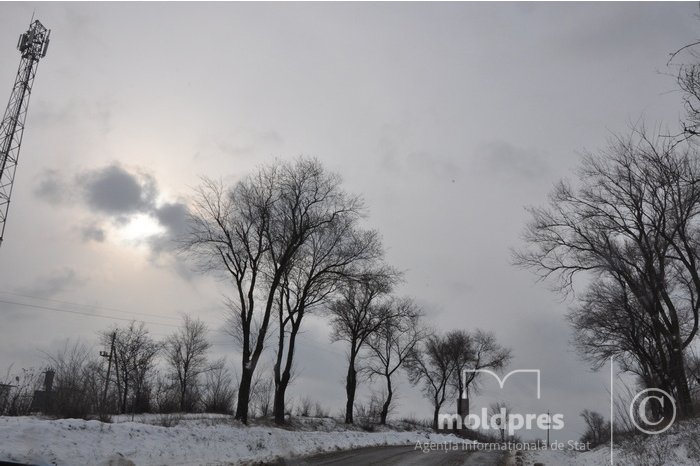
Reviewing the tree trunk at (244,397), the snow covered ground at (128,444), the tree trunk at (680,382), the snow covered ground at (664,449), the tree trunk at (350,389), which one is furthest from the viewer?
the tree trunk at (350,389)

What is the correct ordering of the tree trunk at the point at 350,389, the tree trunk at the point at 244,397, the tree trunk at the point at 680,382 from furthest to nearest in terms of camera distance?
the tree trunk at the point at 350,389
the tree trunk at the point at 244,397
the tree trunk at the point at 680,382

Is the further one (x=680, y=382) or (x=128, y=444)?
(x=680, y=382)

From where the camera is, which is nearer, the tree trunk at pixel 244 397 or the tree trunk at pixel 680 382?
the tree trunk at pixel 680 382

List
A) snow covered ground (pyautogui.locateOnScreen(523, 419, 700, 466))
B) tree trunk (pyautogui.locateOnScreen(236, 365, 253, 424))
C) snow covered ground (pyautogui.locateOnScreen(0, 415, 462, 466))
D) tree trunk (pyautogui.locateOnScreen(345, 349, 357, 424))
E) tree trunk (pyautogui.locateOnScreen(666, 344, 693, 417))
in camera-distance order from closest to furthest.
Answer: snow covered ground (pyautogui.locateOnScreen(0, 415, 462, 466)) → snow covered ground (pyautogui.locateOnScreen(523, 419, 700, 466)) → tree trunk (pyautogui.locateOnScreen(666, 344, 693, 417)) → tree trunk (pyautogui.locateOnScreen(236, 365, 253, 424)) → tree trunk (pyautogui.locateOnScreen(345, 349, 357, 424))

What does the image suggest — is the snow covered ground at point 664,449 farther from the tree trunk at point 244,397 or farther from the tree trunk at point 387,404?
the tree trunk at point 387,404

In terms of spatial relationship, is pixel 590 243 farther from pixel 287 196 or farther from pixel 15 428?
pixel 15 428

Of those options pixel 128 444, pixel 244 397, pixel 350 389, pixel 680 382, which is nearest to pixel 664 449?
pixel 680 382

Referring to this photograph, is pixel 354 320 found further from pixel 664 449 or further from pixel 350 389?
pixel 664 449

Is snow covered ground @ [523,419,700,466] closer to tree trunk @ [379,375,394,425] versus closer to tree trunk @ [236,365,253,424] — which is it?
tree trunk @ [236,365,253,424]

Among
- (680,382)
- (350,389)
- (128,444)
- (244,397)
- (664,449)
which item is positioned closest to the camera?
(664,449)

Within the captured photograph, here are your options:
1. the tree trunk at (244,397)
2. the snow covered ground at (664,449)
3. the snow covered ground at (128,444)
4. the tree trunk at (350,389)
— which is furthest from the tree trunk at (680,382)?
the tree trunk at (350,389)

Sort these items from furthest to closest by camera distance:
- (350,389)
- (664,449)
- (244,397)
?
(350,389) < (244,397) < (664,449)

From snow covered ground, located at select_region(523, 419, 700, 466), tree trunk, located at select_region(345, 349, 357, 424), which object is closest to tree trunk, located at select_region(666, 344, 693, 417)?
snow covered ground, located at select_region(523, 419, 700, 466)

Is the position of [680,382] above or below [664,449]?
above
